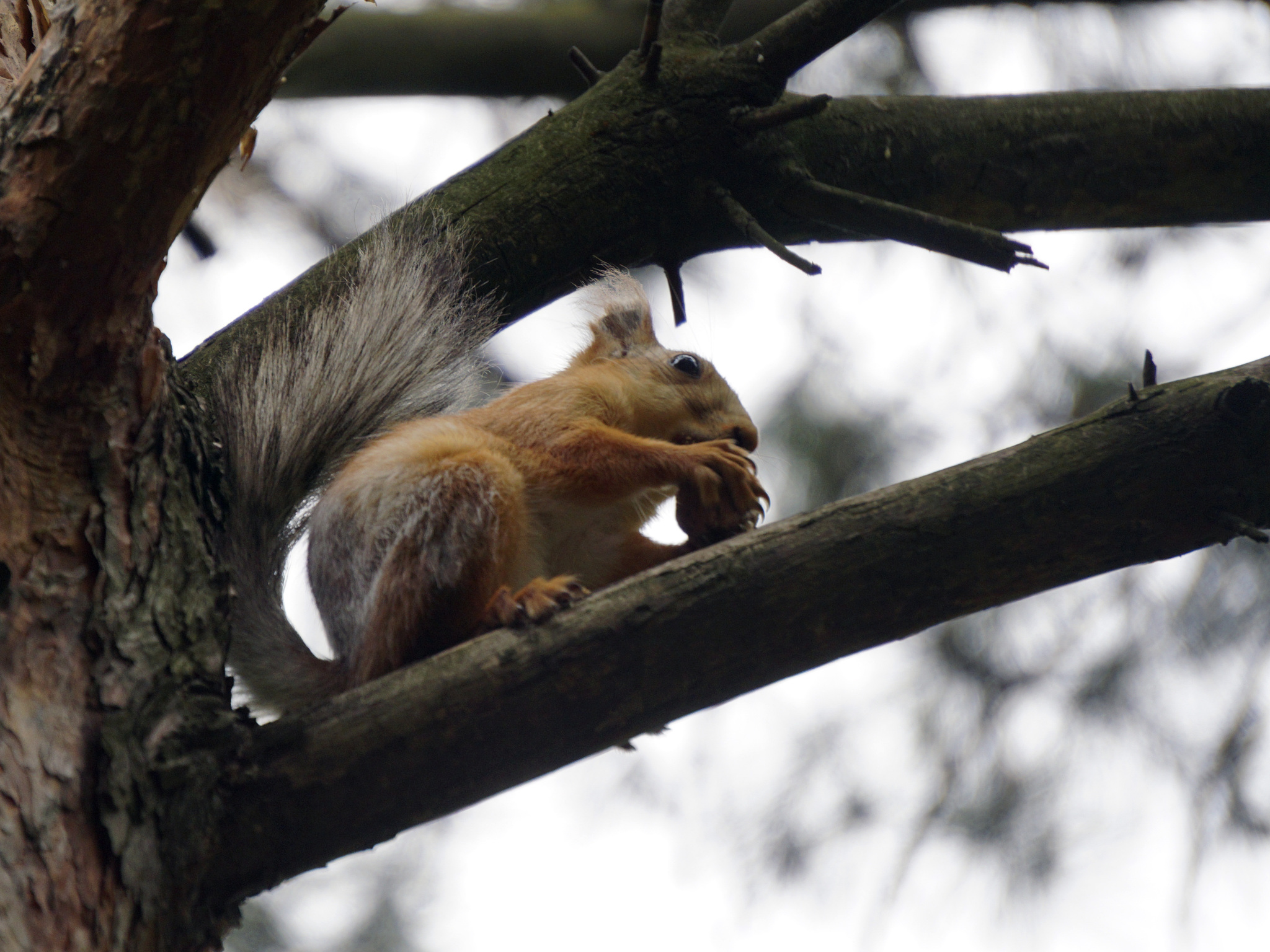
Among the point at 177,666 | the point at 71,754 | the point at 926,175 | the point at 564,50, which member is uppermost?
the point at 564,50

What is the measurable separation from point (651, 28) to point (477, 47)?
87cm

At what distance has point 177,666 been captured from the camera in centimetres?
135

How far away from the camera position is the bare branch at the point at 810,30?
1.84m

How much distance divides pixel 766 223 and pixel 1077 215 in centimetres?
69

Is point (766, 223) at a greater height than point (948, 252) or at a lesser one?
greater

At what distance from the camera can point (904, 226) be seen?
179 cm

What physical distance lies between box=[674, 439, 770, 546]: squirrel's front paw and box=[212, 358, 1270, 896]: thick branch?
43cm

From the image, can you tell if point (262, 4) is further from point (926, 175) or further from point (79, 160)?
point (926, 175)

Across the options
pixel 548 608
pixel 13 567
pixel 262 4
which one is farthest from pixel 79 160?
pixel 548 608

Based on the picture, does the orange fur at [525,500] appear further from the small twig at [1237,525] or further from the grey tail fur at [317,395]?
the small twig at [1237,525]

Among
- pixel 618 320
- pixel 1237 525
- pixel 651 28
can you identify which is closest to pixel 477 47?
pixel 618 320

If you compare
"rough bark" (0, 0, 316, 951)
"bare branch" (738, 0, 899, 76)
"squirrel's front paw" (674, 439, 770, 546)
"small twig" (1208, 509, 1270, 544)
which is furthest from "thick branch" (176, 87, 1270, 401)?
"small twig" (1208, 509, 1270, 544)

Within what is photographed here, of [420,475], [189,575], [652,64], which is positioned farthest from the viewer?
[652,64]

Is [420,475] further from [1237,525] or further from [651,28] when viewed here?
[1237,525]
